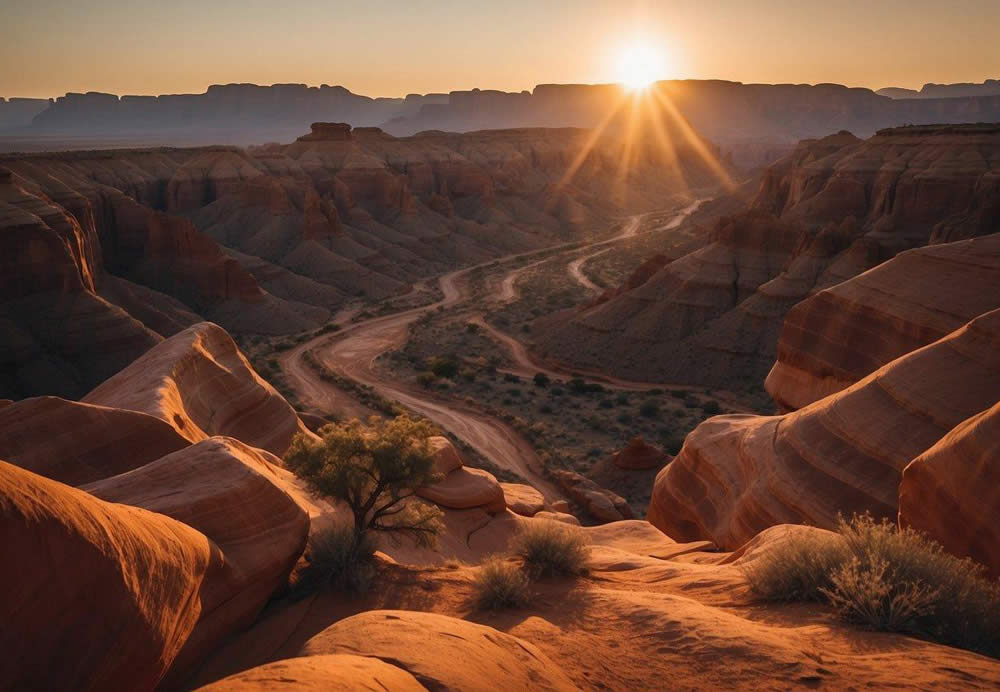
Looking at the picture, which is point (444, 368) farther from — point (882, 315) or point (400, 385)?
point (882, 315)

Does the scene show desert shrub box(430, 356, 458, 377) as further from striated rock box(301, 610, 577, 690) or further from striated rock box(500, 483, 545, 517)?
striated rock box(301, 610, 577, 690)

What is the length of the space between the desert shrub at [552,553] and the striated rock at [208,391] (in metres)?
8.33

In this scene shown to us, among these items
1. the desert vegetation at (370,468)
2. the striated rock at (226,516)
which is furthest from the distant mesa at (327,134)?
the striated rock at (226,516)

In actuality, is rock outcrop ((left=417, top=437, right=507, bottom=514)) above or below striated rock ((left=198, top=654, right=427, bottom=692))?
below

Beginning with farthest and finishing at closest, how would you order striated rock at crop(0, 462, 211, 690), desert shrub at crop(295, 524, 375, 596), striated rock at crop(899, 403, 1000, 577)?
desert shrub at crop(295, 524, 375, 596)
striated rock at crop(899, 403, 1000, 577)
striated rock at crop(0, 462, 211, 690)

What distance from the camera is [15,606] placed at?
248 inches

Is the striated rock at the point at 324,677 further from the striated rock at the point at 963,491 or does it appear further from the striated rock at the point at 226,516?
the striated rock at the point at 963,491

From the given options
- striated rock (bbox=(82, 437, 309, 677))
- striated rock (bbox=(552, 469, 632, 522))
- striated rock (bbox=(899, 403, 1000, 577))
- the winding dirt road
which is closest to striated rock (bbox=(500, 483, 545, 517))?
striated rock (bbox=(552, 469, 632, 522))

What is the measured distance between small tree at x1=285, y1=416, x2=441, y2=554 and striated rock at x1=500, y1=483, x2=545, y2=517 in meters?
9.10

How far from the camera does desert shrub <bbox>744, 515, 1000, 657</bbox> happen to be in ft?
28.7

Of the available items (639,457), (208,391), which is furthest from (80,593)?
(639,457)

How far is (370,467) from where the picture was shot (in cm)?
1283

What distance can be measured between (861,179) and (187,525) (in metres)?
74.9

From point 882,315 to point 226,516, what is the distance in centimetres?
2086
